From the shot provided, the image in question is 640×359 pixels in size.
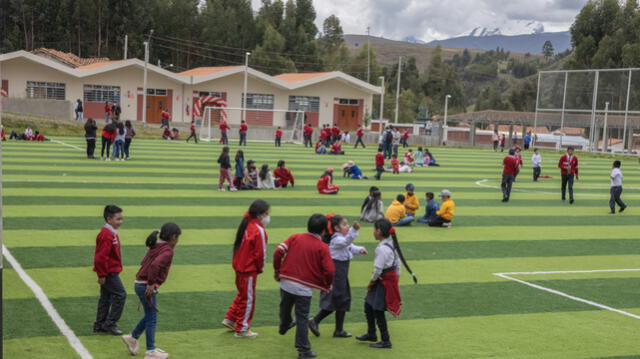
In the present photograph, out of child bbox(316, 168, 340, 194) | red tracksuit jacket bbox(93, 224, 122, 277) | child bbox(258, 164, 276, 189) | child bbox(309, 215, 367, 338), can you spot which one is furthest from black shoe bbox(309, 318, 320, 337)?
child bbox(258, 164, 276, 189)

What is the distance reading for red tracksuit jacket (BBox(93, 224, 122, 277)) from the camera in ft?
28.2

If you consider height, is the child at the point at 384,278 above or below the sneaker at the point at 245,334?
above

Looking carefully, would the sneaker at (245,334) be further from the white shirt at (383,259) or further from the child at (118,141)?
the child at (118,141)

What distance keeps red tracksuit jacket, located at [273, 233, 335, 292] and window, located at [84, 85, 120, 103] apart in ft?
176

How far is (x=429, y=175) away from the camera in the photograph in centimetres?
3186

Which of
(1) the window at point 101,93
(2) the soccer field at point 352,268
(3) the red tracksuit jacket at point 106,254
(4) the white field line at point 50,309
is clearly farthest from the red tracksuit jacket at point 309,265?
(1) the window at point 101,93

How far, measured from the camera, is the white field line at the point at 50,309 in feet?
27.7

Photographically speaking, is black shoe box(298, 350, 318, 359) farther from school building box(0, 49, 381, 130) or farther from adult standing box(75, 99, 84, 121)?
school building box(0, 49, 381, 130)

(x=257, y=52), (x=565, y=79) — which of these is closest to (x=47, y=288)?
(x=565, y=79)

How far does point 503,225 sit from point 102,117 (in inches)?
1784

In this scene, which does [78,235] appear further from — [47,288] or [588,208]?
[588,208]

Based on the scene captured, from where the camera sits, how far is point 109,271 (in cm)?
867

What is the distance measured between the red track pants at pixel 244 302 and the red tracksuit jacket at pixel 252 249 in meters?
0.10

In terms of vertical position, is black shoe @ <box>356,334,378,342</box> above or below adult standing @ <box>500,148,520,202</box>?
below
